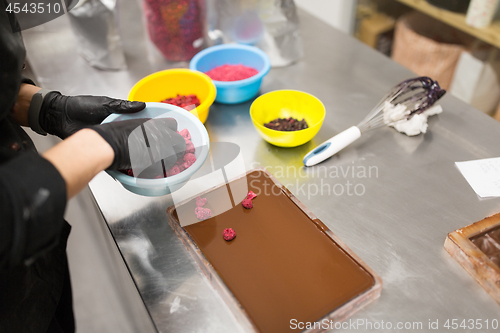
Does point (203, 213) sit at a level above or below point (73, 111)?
below

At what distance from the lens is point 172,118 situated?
0.82 metres

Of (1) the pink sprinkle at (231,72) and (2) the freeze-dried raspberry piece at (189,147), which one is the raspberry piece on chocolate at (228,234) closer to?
(2) the freeze-dried raspberry piece at (189,147)

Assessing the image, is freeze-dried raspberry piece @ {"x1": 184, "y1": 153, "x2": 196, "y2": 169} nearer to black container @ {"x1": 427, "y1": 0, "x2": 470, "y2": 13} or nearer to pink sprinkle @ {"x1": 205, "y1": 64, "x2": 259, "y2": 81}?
pink sprinkle @ {"x1": 205, "y1": 64, "x2": 259, "y2": 81}

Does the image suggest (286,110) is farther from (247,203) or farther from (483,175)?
(483,175)

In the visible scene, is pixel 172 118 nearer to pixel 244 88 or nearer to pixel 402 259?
pixel 244 88

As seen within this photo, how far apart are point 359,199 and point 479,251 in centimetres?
27

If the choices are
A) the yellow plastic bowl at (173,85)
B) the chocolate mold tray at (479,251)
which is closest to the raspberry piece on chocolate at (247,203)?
the yellow plastic bowl at (173,85)

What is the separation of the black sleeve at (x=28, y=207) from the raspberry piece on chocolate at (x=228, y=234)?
32cm

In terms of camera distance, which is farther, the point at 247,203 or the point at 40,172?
the point at 247,203

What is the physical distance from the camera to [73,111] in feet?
2.76

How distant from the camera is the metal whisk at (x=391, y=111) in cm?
95

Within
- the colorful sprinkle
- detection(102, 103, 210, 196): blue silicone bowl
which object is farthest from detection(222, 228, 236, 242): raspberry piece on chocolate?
the colorful sprinkle

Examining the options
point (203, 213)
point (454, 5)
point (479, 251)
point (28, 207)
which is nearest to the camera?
point (28, 207)

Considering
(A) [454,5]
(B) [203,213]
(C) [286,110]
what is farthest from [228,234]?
(A) [454,5]
